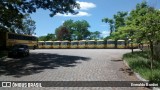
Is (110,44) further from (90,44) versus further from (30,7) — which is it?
(30,7)

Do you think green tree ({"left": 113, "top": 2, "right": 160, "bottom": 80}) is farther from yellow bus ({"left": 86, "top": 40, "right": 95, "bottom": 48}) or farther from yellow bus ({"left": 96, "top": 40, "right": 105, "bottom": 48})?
yellow bus ({"left": 86, "top": 40, "right": 95, "bottom": 48})

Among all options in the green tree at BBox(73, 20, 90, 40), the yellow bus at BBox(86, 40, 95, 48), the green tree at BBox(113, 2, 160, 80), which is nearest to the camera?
the green tree at BBox(113, 2, 160, 80)

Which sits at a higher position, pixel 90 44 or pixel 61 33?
pixel 61 33

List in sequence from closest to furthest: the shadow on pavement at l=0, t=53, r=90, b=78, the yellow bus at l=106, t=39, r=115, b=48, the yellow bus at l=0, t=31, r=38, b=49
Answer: the shadow on pavement at l=0, t=53, r=90, b=78, the yellow bus at l=0, t=31, r=38, b=49, the yellow bus at l=106, t=39, r=115, b=48

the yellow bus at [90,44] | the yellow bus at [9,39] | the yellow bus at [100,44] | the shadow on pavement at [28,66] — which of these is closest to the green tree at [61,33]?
the yellow bus at [90,44]

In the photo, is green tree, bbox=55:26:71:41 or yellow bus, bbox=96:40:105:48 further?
green tree, bbox=55:26:71:41

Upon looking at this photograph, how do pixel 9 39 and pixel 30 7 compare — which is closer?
pixel 30 7

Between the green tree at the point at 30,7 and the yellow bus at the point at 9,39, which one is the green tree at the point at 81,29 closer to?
the yellow bus at the point at 9,39

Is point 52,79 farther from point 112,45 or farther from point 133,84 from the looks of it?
point 112,45

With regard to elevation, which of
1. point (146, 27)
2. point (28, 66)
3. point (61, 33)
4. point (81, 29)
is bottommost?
point (28, 66)

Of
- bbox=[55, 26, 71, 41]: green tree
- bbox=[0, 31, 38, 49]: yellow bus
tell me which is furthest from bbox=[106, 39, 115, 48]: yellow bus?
bbox=[55, 26, 71, 41]: green tree

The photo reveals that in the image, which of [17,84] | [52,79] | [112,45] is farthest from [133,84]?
[112,45]

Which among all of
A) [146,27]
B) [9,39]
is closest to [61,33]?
[9,39]

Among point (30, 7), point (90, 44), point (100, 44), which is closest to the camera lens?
point (30, 7)
